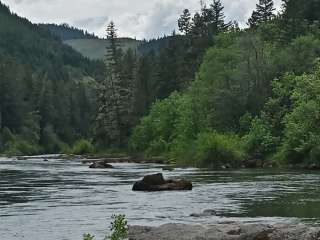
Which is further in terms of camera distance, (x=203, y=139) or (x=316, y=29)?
(x=316, y=29)

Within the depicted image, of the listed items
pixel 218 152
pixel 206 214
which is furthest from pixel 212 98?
pixel 206 214

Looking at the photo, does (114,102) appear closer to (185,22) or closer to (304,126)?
(185,22)

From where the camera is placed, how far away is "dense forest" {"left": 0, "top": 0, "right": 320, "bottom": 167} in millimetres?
64750

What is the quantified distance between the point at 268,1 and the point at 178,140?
57838 mm

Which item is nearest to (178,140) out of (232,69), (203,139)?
(232,69)

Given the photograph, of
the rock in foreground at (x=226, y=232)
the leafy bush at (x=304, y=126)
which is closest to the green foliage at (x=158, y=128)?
the leafy bush at (x=304, y=126)

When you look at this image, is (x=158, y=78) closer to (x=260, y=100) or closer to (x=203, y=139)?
(x=260, y=100)

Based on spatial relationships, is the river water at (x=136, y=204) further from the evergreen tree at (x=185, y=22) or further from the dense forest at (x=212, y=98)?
the evergreen tree at (x=185, y=22)

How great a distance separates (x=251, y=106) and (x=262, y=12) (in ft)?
204

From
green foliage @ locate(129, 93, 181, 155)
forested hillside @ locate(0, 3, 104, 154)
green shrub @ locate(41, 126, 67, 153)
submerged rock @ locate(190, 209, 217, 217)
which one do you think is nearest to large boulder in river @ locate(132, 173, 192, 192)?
submerged rock @ locate(190, 209, 217, 217)

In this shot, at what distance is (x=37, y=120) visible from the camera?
17375 centimetres

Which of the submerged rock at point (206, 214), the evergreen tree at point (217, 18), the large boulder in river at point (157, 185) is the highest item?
the evergreen tree at point (217, 18)

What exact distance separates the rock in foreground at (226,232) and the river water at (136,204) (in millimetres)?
1754

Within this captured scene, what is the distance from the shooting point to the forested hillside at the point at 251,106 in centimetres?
6244
